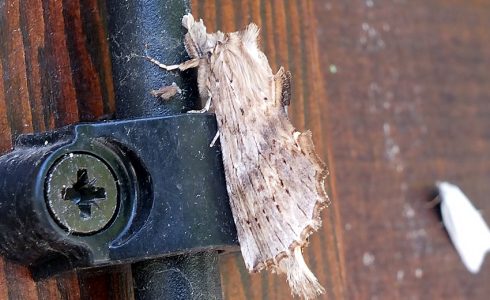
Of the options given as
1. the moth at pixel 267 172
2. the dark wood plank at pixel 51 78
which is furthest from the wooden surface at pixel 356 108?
the moth at pixel 267 172

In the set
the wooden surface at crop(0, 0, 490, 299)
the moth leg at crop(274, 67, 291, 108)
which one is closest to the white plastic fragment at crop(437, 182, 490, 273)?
the wooden surface at crop(0, 0, 490, 299)

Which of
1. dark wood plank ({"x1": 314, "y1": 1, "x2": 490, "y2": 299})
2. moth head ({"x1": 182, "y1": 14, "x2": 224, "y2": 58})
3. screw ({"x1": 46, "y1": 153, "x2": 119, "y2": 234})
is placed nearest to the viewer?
screw ({"x1": 46, "y1": 153, "x2": 119, "y2": 234})

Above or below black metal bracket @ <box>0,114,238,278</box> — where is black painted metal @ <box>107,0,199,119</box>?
above

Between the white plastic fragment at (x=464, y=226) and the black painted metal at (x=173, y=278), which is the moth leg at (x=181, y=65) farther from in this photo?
the white plastic fragment at (x=464, y=226)

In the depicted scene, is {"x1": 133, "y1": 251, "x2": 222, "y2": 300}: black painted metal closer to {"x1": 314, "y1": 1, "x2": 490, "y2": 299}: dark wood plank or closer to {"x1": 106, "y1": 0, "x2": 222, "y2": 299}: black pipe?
{"x1": 106, "y1": 0, "x2": 222, "y2": 299}: black pipe

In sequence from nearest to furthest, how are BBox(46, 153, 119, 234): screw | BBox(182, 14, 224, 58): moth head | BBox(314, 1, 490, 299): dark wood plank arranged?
BBox(46, 153, 119, 234): screw < BBox(182, 14, 224, 58): moth head < BBox(314, 1, 490, 299): dark wood plank
